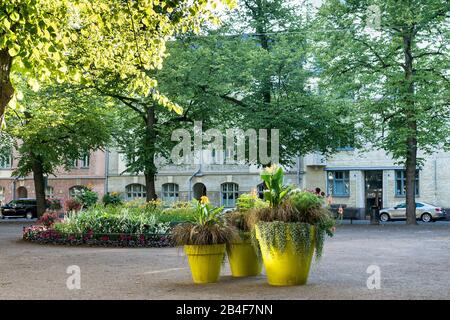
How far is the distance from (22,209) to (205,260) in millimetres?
42908

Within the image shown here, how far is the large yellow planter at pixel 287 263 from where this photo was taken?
9789 millimetres

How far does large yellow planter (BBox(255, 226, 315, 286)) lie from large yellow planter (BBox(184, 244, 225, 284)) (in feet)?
3.07

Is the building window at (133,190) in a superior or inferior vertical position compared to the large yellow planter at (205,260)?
superior

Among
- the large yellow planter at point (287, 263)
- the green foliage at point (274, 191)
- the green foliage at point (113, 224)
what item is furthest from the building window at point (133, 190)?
the large yellow planter at point (287, 263)

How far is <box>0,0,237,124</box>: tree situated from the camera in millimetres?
10914

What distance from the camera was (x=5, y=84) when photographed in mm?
10992

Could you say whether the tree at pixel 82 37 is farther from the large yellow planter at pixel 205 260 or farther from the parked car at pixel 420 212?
the parked car at pixel 420 212

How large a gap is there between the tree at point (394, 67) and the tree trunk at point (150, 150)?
365 inches

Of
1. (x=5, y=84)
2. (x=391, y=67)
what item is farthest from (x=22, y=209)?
(x=5, y=84)

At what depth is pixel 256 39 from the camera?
34625mm

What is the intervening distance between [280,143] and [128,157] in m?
7.96

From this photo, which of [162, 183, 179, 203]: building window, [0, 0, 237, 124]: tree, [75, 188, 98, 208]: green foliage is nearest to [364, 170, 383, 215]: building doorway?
[162, 183, 179, 203]: building window
